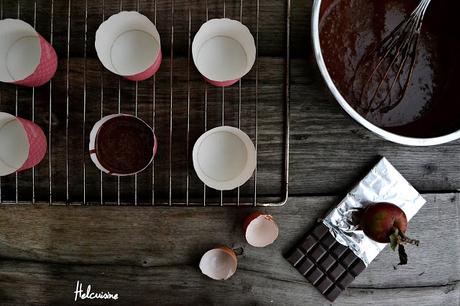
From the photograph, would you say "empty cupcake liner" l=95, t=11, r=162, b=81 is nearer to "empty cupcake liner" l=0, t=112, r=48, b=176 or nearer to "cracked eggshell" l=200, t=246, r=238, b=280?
"empty cupcake liner" l=0, t=112, r=48, b=176

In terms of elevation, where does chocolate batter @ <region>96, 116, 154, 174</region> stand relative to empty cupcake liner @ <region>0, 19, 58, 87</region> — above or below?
below

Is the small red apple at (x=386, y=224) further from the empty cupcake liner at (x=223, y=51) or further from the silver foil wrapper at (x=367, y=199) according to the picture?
the empty cupcake liner at (x=223, y=51)

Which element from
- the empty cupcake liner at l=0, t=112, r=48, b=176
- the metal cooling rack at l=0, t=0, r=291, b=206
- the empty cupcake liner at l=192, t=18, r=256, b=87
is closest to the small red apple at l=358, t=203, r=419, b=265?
the metal cooling rack at l=0, t=0, r=291, b=206

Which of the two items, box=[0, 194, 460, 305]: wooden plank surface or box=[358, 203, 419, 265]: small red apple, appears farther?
box=[0, 194, 460, 305]: wooden plank surface

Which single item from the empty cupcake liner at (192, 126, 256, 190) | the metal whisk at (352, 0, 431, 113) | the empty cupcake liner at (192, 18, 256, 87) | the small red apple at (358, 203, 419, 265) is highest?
the empty cupcake liner at (192, 18, 256, 87)

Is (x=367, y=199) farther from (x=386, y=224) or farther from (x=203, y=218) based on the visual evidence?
(x=203, y=218)

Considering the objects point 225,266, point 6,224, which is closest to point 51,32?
point 6,224
